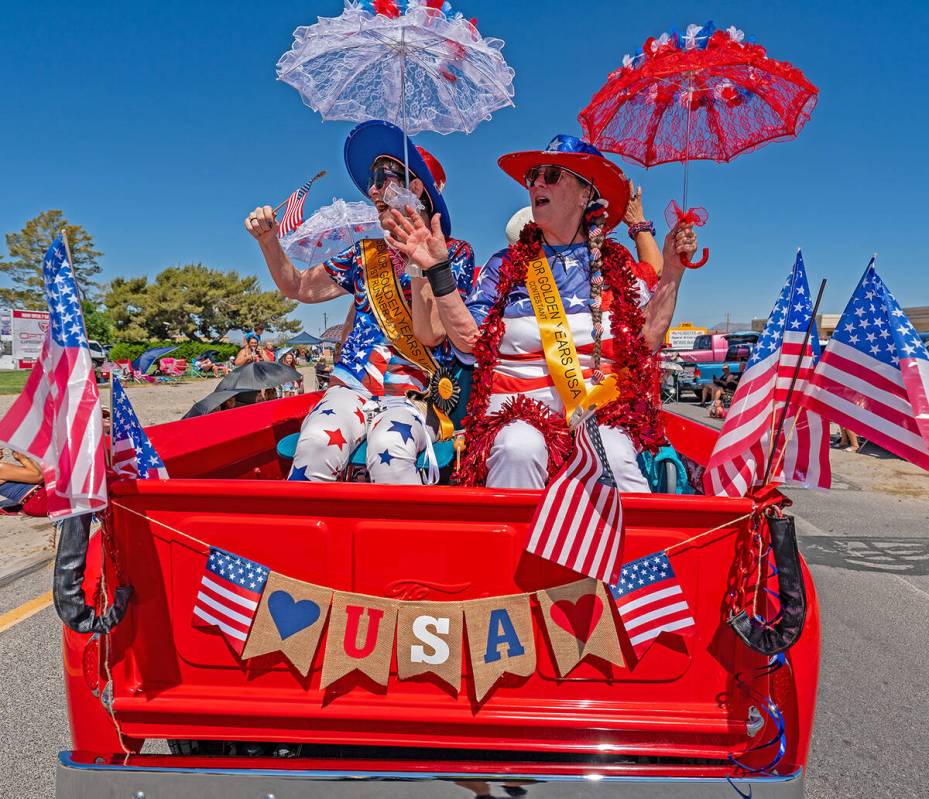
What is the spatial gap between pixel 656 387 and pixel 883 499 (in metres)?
6.35

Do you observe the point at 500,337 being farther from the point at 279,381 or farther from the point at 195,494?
the point at 279,381

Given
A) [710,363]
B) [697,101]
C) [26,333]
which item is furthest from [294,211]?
[26,333]

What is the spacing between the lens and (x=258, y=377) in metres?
6.58

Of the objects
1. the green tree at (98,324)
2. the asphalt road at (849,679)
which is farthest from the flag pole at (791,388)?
the green tree at (98,324)

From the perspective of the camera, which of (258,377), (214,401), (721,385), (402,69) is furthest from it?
(721,385)

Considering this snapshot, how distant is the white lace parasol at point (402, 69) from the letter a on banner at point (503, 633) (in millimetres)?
1784

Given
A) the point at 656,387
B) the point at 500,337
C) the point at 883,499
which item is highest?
the point at 500,337

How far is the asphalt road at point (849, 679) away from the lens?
7.95ft

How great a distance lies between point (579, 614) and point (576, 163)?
1897 millimetres

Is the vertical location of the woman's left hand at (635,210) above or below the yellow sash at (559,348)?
above

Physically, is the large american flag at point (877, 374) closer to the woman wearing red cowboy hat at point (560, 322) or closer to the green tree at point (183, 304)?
the woman wearing red cowboy hat at point (560, 322)

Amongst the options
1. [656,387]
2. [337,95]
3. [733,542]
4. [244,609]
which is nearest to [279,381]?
[337,95]

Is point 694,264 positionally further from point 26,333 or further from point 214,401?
point 26,333

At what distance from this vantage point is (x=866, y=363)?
68.7 inches
